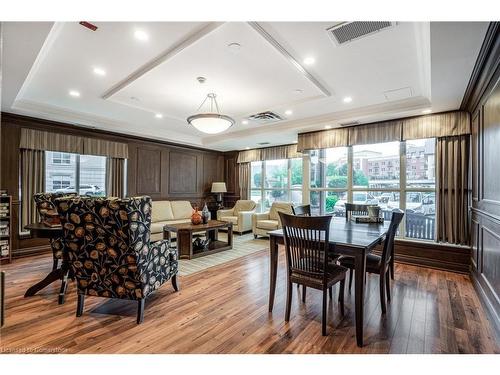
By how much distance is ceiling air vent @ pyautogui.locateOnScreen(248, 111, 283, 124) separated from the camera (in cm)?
478

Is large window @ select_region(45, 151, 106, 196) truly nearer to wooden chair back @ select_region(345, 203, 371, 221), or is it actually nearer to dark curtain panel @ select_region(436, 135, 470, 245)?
wooden chair back @ select_region(345, 203, 371, 221)

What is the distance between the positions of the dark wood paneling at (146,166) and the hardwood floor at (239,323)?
70.3 inches

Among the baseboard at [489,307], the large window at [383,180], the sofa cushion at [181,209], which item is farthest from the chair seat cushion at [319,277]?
the sofa cushion at [181,209]

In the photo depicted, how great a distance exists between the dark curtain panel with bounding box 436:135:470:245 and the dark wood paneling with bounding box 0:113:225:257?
215 inches

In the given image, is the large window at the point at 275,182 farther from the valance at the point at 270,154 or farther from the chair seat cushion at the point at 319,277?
the chair seat cushion at the point at 319,277

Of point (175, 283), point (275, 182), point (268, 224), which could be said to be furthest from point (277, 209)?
point (175, 283)

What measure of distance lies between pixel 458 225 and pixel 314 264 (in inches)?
120

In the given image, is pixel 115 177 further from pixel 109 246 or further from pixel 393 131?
pixel 393 131

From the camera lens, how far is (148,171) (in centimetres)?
632

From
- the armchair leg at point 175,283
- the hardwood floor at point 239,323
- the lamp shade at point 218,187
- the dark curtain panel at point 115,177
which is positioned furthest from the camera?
the lamp shade at point 218,187

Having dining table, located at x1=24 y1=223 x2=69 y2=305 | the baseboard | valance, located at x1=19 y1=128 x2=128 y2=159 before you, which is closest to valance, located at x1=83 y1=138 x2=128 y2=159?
valance, located at x1=19 y1=128 x2=128 y2=159

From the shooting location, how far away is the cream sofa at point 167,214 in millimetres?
5363
